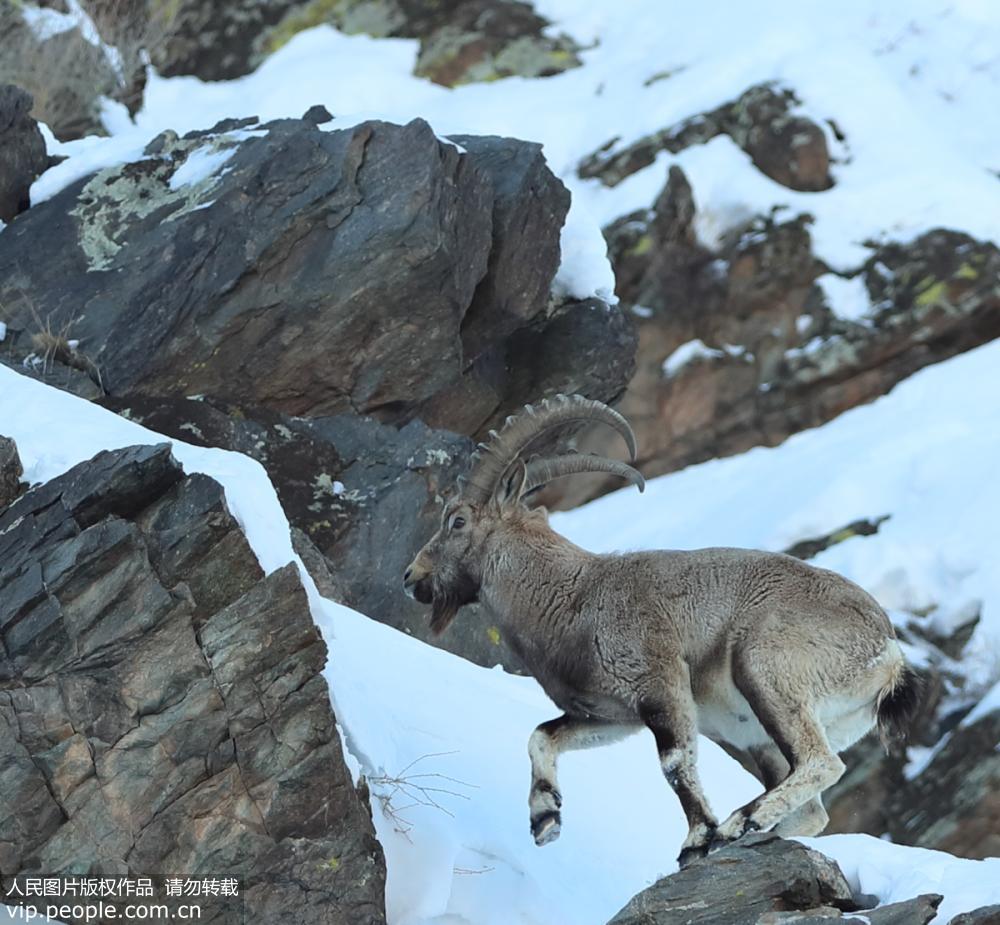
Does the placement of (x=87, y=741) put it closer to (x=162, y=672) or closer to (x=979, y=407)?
(x=162, y=672)

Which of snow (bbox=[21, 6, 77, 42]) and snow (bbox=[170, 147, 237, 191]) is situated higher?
snow (bbox=[170, 147, 237, 191])

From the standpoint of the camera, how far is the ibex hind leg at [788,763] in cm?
739

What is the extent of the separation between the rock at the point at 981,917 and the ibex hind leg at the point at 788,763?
125cm

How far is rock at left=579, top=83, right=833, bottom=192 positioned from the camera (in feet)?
84.1

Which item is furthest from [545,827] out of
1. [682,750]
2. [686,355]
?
[686,355]

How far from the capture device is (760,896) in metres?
6.59

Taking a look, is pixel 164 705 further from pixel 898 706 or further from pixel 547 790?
pixel 898 706

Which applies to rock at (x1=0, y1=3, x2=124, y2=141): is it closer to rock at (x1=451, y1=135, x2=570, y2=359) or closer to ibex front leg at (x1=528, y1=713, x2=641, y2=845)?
rock at (x1=451, y1=135, x2=570, y2=359)

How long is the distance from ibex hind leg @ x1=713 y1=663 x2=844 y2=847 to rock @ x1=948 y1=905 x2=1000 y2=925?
1.25 meters

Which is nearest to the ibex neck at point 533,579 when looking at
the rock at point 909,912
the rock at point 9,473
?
the rock at point 909,912

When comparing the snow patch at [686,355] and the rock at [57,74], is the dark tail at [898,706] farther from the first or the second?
the snow patch at [686,355]

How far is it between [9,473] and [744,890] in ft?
12.2

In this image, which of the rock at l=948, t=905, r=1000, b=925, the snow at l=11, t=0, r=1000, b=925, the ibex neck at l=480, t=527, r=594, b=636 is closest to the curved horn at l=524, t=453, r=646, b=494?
the ibex neck at l=480, t=527, r=594, b=636

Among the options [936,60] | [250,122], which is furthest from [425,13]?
[250,122]
